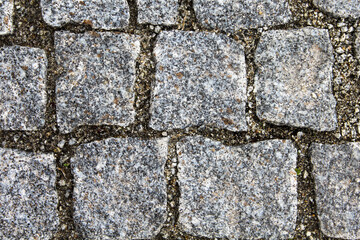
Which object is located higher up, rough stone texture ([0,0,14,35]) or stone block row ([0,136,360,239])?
rough stone texture ([0,0,14,35])

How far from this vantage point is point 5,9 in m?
1.42

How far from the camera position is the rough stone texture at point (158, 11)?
1456 millimetres

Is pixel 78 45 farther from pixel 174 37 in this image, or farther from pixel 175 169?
pixel 175 169

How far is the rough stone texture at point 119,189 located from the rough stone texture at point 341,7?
3.29 ft

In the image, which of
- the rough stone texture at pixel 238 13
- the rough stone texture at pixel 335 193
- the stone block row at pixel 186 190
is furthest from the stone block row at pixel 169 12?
the rough stone texture at pixel 335 193

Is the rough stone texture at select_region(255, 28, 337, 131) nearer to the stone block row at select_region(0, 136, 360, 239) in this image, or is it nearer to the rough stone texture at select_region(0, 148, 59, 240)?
the stone block row at select_region(0, 136, 360, 239)

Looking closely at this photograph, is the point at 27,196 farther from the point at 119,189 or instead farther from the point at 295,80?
the point at 295,80

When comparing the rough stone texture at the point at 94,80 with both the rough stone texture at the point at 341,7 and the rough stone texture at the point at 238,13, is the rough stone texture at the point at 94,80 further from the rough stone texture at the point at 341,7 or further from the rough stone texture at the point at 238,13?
the rough stone texture at the point at 341,7

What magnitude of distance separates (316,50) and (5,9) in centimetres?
135

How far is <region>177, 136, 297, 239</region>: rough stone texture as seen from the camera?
144 cm

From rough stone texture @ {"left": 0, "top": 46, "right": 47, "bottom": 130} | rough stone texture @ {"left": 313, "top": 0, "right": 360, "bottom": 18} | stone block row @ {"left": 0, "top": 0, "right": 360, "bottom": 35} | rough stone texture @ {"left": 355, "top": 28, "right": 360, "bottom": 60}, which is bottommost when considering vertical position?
rough stone texture @ {"left": 0, "top": 46, "right": 47, "bottom": 130}

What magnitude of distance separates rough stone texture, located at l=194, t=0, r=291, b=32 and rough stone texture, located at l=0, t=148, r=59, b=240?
908 millimetres

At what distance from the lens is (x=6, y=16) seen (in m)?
1.41

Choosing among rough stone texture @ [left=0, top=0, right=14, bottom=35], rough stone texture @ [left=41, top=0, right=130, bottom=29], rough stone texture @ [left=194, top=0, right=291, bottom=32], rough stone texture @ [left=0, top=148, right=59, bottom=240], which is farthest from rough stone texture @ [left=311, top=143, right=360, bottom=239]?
rough stone texture @ [left=0, top=0, right=14, bottom=35]
